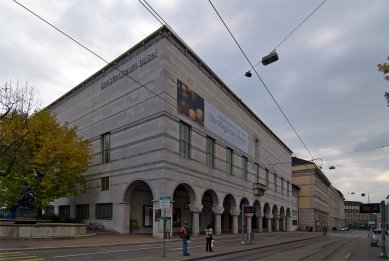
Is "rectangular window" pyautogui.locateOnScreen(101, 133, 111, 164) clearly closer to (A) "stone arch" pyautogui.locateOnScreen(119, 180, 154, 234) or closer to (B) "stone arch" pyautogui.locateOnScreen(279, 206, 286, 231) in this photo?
(A) "stone arch" pyautogui.locateOnScreen(119, 180, 154, 234)

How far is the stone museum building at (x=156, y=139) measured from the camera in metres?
37.4

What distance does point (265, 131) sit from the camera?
69.5 metres

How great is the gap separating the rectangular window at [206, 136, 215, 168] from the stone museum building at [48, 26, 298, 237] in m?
0.11

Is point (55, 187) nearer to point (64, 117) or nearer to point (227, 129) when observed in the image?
point (64, 117)

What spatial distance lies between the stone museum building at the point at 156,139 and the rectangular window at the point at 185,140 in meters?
0.10

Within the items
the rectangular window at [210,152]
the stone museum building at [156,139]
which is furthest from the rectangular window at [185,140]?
the rectangular window at [210,152]

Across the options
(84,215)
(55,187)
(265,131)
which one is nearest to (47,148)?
(55,187)

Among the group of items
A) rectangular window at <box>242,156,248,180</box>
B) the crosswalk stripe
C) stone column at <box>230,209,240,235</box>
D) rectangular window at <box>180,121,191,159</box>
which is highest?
rectangular window at <box>180,121,191,159</box>

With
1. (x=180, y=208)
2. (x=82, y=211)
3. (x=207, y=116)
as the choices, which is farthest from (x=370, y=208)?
(x=82, y=211)

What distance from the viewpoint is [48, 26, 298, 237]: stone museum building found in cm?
3741

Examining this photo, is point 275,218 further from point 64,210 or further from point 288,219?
point 64,210

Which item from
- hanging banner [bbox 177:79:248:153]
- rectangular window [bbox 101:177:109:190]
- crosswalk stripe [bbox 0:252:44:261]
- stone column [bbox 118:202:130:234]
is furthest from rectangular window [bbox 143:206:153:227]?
crosswalk stripe [bbox 0:252:44:261]

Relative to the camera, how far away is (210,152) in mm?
46094

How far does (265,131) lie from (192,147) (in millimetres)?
30778
